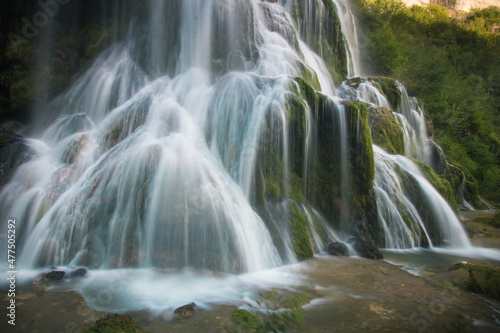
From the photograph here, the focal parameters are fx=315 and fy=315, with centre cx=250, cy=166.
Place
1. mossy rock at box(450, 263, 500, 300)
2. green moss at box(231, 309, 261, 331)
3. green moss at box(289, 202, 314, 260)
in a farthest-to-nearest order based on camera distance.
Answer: green moss at box(289, 202, 314, 260) < mossy rock at box(450, 263, 500, 300) < green moss at box(231, 309, 261, 331)

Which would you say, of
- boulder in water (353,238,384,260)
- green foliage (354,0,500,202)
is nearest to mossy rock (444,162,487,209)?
green foliage (354,0,500,202)

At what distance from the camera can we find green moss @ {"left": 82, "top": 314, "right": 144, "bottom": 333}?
3.57 metres

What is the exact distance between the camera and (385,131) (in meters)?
11.4

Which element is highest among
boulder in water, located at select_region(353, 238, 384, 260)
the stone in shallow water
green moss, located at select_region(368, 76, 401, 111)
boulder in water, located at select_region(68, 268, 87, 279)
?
green moss, located at select_region(368, 76, 401, 111)

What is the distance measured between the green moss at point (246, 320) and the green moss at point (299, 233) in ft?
8.80

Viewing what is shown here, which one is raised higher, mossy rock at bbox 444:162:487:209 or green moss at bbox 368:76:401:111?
green moss at bbox 368:76:401:111

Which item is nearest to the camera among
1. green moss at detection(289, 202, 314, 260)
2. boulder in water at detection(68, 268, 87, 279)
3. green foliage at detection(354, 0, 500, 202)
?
boulder in water at detection(68, 268, 87, 279)

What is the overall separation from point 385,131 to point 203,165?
24.7 feet

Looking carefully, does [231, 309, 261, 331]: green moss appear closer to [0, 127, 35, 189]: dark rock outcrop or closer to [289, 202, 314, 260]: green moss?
[289, 202, 314, 260]: green moss

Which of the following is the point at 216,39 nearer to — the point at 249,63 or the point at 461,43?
the point at 249,63

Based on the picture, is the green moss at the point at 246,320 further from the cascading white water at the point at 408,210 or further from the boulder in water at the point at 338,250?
the cascading white water at the point at 408,210

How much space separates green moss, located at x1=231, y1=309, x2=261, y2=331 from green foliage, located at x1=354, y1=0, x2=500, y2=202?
17.5 m

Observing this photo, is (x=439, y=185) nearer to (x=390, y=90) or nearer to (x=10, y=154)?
(x=390, y=90)

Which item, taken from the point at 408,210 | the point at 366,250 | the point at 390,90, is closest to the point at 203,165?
the point at 366,250
